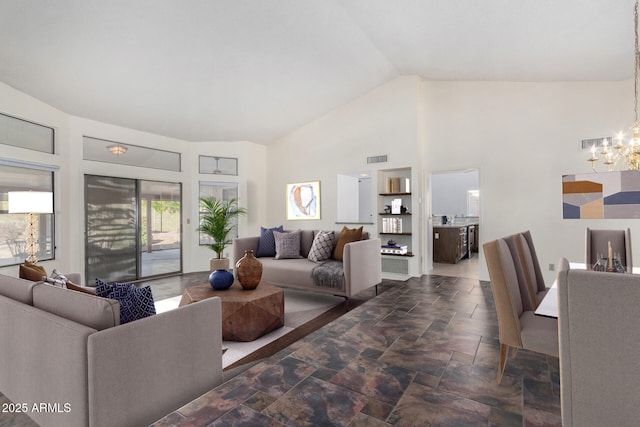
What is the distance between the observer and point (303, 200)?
6.97 metres

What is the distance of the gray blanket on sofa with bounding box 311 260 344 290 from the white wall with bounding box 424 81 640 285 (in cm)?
277

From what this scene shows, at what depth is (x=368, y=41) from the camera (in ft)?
14.9

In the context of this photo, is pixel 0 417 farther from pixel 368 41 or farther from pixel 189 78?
pixel 368 41

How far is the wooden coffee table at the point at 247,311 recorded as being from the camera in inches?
115

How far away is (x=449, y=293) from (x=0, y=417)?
177 inches

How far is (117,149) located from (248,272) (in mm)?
3715

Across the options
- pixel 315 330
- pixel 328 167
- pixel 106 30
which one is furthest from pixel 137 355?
pixel 328 167

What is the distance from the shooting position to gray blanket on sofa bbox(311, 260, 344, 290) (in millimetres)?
3926

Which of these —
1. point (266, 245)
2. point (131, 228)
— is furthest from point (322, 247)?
point (131, 228)

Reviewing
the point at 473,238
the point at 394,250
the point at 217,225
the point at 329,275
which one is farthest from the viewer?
the point at 473,238

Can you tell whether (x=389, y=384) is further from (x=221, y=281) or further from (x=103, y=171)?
(x=103, y=171)

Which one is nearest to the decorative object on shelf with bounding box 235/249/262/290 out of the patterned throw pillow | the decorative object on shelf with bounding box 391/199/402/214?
the patterned throw pillow

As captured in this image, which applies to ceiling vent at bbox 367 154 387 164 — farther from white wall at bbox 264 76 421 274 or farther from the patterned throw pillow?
the patterned throw pillow

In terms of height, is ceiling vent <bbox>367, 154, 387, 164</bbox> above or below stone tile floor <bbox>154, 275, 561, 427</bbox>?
above
